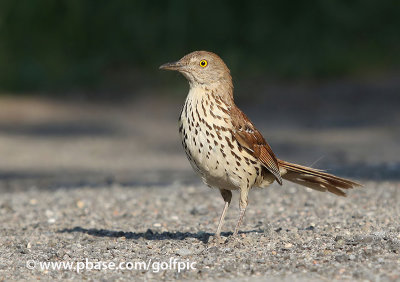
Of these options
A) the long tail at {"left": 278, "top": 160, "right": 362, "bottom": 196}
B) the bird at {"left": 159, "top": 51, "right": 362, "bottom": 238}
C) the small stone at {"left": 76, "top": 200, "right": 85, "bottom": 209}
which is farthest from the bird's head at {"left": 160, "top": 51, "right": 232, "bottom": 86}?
the small stone at {"left": 76, "top": 200, "right": 85, "bottom": 209}

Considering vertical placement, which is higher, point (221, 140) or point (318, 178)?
point (221, 140)

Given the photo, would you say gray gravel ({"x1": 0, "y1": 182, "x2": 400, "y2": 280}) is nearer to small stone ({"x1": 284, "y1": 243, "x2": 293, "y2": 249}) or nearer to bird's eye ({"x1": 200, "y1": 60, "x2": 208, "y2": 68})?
small stone ({"x1": 284, "y1": 243, "x2": 293, "y2": 249})

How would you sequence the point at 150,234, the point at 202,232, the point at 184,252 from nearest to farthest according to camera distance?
the point at 184,252
the point at 150,234
the point at 202,232

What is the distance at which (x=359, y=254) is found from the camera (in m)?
4.85

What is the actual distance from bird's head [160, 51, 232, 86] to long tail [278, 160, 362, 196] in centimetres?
82

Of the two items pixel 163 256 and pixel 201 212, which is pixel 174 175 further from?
pixel 163 256

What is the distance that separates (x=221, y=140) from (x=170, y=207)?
2.44 m

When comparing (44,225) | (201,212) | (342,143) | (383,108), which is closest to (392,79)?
(383,108)

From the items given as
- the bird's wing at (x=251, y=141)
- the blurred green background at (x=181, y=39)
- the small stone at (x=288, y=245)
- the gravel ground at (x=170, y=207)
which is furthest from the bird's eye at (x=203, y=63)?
the blurred green background at (x=181, y=39)

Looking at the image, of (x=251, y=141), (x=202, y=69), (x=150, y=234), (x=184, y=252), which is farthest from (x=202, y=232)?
(x=202, y=69)

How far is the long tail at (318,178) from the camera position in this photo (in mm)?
5812

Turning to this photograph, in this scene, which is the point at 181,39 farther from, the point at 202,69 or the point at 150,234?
the point at 202,69

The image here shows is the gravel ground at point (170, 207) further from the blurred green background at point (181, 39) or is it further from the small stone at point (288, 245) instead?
the blurred green background at point (181, 39)

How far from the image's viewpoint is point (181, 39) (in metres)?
17.0
